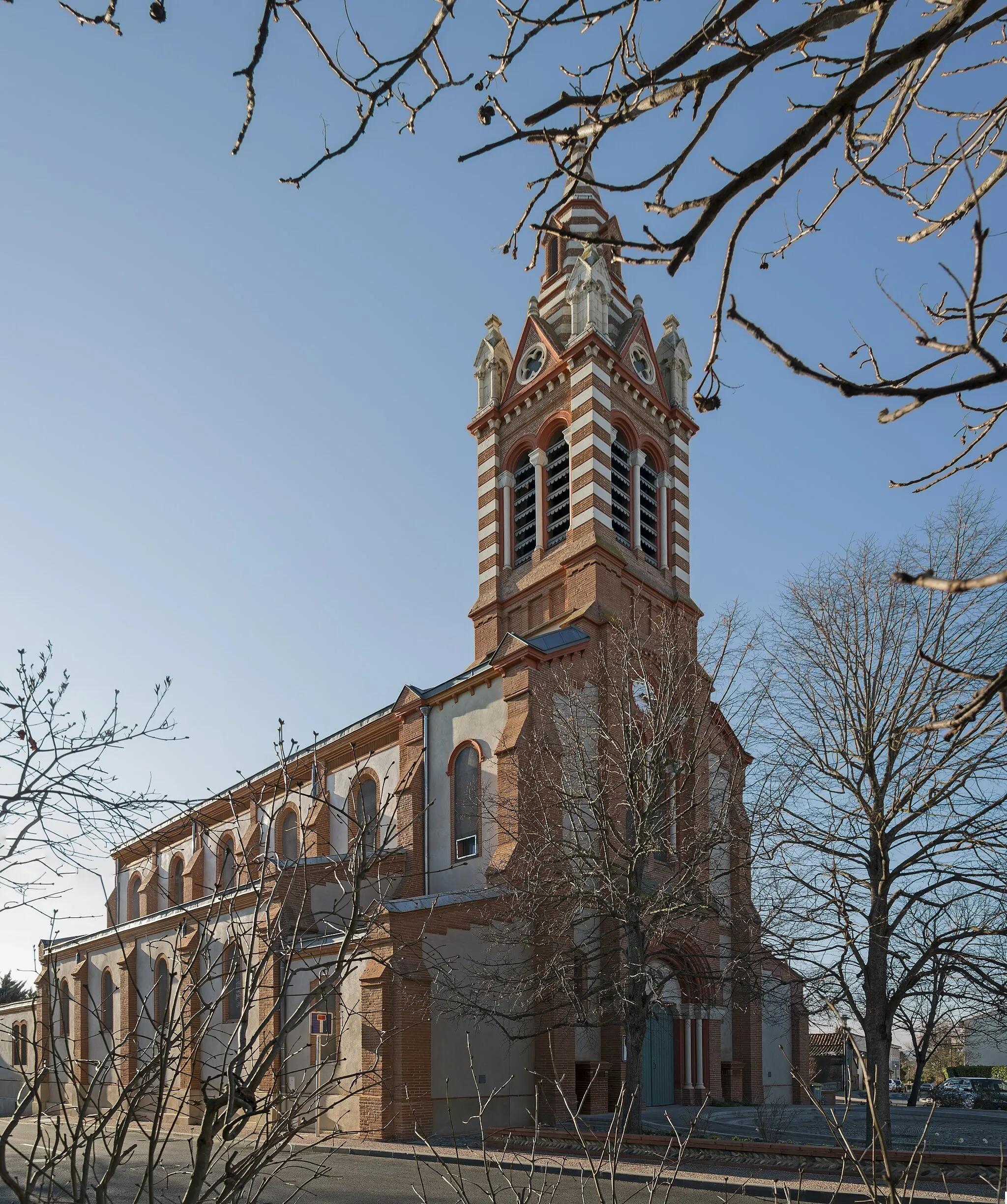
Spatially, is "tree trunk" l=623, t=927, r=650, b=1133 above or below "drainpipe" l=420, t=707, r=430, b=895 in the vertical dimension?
below

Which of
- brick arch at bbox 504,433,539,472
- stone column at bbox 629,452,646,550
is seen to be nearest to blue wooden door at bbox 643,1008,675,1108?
stone column at bbox 629,452,646,550

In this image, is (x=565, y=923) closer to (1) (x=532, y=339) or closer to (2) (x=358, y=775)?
(2) (x=358, y=775)

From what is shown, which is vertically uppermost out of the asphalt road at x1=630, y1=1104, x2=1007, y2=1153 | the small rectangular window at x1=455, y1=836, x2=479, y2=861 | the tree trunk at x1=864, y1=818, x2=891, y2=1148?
the small rectangular window at x1=455, y1=836, x2=479, y2=861

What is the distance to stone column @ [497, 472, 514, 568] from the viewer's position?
30.5 m

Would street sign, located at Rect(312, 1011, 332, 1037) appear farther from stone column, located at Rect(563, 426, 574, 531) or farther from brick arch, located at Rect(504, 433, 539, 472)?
brick arch, located at Rect(504, 433, 539, 472)

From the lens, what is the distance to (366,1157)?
691 inches

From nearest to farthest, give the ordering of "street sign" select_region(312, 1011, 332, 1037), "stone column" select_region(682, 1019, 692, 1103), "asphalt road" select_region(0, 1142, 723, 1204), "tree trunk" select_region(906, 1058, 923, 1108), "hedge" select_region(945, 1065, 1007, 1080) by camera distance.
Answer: "asphalt road" select_region(0, 1142, 723, 1204)
"street sign" select_region(312, 1011, 332, 1037)
"stone column" select_region(682, 1019, 692, 1103)
"tree trunk" select_region(906, 1058, 923, 1108)
"hedge" select_region(945, 1065, 1007, 1080)

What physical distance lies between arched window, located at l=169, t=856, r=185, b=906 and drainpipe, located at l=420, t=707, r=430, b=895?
15.8m

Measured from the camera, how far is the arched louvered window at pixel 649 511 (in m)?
30.2

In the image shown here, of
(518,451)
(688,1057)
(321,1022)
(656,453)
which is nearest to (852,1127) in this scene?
(688,1057)

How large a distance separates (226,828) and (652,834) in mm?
21894

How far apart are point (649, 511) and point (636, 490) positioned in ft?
3.51

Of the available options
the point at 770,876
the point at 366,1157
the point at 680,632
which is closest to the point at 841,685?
the point at 770,876

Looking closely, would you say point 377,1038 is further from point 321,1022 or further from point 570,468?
point 570,468
